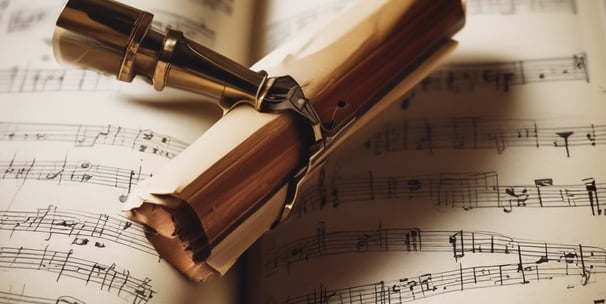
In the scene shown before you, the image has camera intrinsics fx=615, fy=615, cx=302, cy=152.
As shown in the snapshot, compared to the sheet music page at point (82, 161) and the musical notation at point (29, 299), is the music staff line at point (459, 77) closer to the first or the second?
the sheet music page at point (82, 161)

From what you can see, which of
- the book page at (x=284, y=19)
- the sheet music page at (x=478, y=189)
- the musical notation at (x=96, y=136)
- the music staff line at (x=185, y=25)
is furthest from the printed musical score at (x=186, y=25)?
the sheet music page at (x=478, y=189)

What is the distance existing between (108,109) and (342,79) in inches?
16.2

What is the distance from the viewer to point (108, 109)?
1.05 meters

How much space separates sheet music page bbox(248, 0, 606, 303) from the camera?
0.88 m

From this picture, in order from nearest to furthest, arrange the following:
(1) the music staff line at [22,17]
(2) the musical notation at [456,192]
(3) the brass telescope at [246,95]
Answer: (3) the brass telescope at [246,95] < (2) the musical notation at [456,192] < (1) the music staff line at [22,17]

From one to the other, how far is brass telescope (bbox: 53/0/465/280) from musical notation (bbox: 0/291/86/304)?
5.3 inches

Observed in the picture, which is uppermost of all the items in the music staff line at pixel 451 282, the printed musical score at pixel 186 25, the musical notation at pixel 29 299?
the printed musical score at pixel 186 25

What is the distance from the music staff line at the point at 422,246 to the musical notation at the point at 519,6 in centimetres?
49

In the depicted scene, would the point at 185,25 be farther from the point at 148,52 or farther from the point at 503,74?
the point at 503,74

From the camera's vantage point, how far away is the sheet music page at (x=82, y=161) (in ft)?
2.77

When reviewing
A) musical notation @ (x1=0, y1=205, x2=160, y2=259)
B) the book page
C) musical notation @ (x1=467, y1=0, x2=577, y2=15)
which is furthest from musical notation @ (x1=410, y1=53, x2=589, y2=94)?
musical notation @ (x1=0, y1=205, x2=160, y2=259)

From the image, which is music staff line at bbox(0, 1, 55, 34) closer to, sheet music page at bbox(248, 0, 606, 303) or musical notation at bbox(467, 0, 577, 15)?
sheet music page at bbox(248, 0, 606, 303)

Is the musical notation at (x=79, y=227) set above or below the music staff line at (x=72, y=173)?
below

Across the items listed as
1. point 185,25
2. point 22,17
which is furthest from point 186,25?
point 22,17
